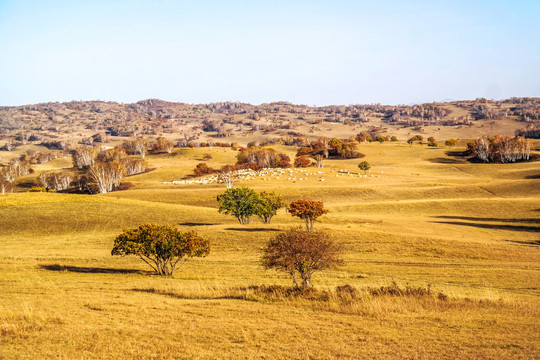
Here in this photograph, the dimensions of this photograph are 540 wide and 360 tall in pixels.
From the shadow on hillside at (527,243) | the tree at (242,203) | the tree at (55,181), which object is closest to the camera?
the shadow on hillside at (527,243)

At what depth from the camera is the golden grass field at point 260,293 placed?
14852mm

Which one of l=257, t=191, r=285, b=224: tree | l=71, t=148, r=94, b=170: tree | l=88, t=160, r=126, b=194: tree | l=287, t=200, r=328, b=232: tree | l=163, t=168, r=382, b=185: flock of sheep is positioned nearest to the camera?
l=287, t=200, r=328, b=232: tree

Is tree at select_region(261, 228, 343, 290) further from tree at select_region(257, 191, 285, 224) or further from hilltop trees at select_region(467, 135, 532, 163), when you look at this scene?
hilltop trees at select_region(467, 135, 532, 163)

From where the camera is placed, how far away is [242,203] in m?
61.0

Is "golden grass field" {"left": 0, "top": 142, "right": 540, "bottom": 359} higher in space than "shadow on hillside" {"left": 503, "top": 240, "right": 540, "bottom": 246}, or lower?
higher

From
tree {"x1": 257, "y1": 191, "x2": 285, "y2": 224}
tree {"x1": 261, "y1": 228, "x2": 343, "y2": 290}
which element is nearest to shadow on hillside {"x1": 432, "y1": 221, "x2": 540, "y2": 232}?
tree {"x1": 257, "y1": 191, "x2": 285, "y2": 224}

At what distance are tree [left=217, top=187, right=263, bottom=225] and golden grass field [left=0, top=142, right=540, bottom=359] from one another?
472 centimetres

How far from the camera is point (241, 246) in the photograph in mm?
45500

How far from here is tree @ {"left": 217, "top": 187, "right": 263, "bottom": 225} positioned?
6022 centimetres

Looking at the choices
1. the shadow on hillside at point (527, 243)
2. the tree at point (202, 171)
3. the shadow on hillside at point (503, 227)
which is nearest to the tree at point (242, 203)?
the shadow on hillside at point (503, 227)

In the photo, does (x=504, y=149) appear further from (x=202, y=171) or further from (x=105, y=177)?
(x=105, y=177)

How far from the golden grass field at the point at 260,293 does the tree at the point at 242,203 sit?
4.72 meters

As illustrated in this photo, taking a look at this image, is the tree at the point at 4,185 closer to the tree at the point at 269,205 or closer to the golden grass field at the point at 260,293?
the golden grass field at the point at 260,293

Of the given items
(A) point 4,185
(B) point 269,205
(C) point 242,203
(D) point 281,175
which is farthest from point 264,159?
(A) point 4,185
